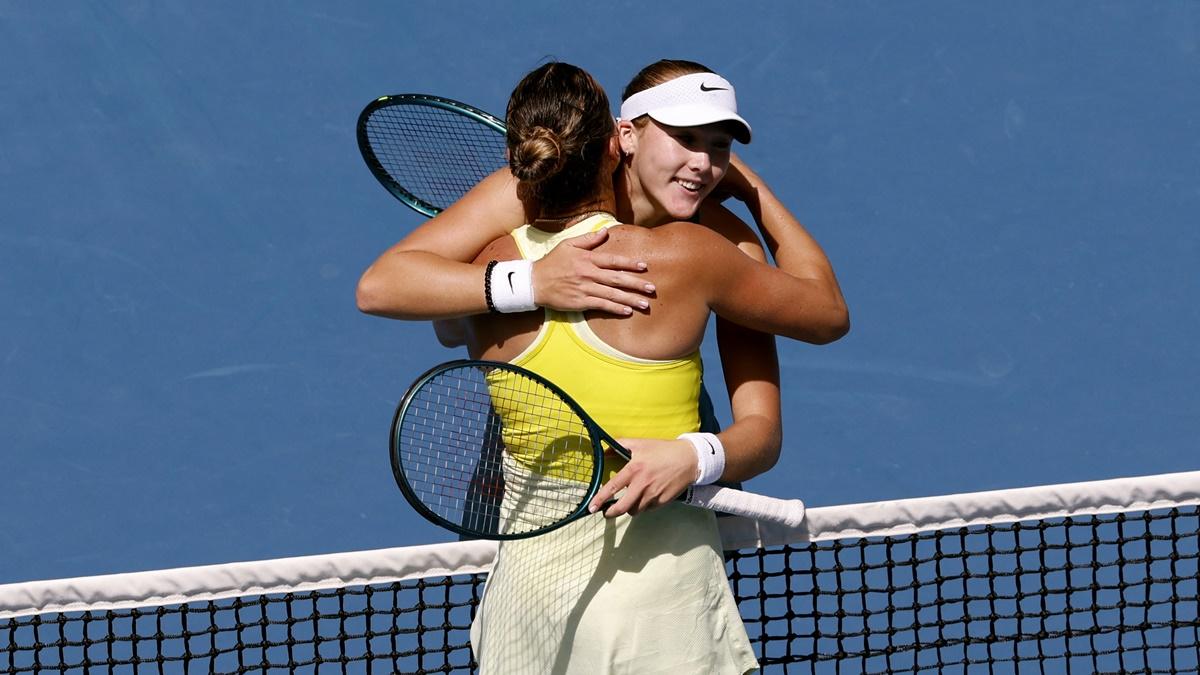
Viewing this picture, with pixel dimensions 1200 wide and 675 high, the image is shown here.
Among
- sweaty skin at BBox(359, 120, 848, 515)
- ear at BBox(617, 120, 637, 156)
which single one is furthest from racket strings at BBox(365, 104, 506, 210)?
ear at BBox(617, 120, 637, 156)

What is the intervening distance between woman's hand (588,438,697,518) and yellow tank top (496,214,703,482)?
0.06 metres

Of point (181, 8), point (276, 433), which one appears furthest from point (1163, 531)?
point (181, 8)

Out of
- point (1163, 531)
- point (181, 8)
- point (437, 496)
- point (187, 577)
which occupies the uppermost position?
point (181, 8)

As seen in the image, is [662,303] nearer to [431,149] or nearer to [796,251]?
[796,251]

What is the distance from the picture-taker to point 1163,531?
23.5 ft

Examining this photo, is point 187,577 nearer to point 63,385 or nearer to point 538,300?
point 538,300

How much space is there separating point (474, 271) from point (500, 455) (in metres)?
0.42

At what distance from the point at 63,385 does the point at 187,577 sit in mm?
3875

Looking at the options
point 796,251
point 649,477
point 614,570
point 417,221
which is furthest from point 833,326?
point 417,221

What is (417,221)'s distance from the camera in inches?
320

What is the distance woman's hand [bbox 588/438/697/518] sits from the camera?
2982 millimetres

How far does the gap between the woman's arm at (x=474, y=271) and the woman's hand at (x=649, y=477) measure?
0.82 feet

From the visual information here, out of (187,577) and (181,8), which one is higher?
(181,8)

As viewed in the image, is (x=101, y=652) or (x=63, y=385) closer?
(x=101, y=652)
